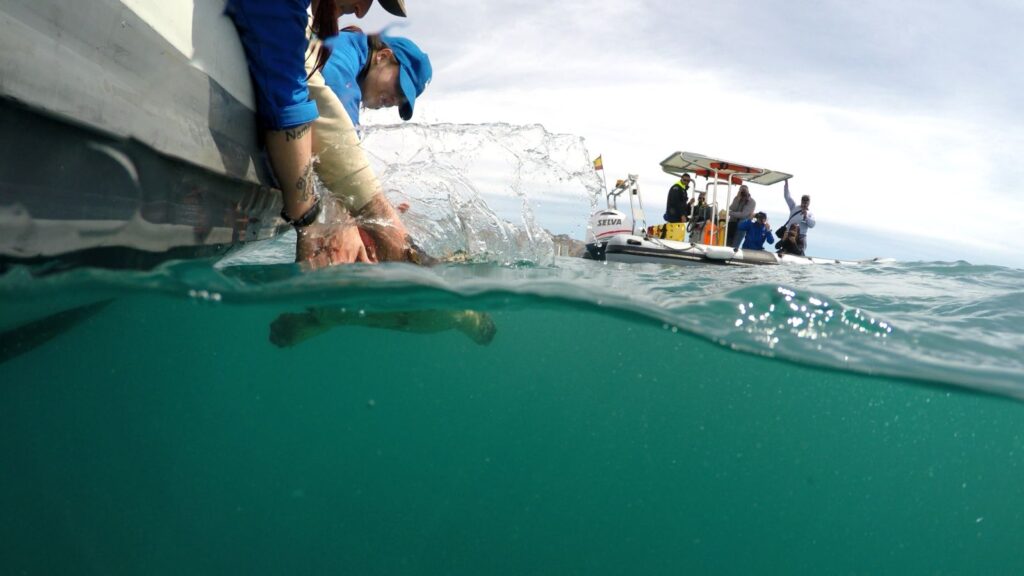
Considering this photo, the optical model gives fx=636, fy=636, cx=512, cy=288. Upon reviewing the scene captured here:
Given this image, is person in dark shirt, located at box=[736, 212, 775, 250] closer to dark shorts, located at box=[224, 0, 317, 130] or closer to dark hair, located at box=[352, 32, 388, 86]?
dark hair, located at box=[352, 32, 388, 86]

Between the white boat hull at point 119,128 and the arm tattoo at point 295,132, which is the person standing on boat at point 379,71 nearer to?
the arm tattoo at point 295,132

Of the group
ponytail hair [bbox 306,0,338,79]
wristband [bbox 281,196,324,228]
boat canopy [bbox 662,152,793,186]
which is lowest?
wristband [bbox 281,196,324,228]

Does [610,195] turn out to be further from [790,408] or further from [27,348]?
[27,348]

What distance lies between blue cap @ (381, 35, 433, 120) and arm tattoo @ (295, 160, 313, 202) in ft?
3.02

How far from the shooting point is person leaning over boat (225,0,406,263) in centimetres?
270

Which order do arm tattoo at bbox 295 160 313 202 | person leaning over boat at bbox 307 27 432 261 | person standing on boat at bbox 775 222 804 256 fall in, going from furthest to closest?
person standing on boat at bbox 775 222 804 256, person leaning over boat at bbox 307 27 432 261, arm tattoo at bbox 295 160 313 202

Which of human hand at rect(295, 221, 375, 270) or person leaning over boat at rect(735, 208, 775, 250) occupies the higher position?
person leaning over boat at rect(735, 208, 775, 250)

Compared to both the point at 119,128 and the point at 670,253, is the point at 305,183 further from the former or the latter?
the point at 670,253

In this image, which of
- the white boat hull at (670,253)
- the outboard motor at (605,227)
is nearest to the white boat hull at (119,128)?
the white boat hull at (670,253)

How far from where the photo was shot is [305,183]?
3.17 metres

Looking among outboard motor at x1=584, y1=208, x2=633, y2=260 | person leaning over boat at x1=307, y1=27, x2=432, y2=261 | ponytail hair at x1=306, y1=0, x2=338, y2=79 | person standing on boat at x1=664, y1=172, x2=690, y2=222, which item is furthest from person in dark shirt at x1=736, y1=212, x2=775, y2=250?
ponytail hair at x1=306, y1=0, x2=338, y2=79

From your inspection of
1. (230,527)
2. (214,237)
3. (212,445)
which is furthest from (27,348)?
(230,527)

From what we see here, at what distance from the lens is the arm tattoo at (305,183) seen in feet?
10.3

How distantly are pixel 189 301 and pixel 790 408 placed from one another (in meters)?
7.38
